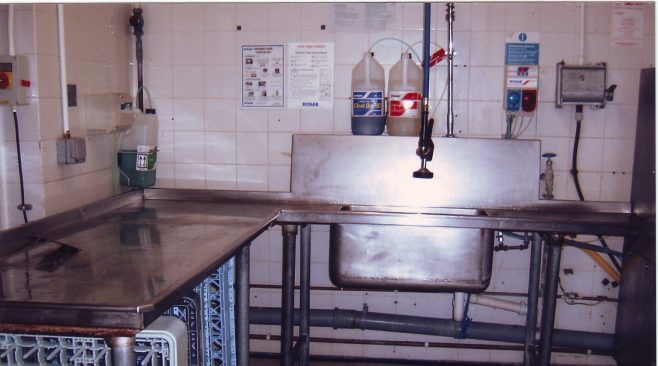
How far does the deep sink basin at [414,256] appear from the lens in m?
2.62

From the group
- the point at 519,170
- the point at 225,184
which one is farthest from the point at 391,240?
the point at 225,184

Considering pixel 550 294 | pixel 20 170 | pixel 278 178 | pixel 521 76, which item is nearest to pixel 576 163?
pixel 521 76

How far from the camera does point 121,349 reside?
4.24 ft

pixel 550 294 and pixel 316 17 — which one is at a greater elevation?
pixel 316 17

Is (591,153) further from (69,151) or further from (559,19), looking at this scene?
(69,151)

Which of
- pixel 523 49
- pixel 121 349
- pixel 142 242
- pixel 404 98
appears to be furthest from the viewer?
pixel 523 49

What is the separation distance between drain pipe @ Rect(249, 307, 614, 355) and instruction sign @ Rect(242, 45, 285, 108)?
41.4 inches

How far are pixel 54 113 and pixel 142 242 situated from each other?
0.80 m

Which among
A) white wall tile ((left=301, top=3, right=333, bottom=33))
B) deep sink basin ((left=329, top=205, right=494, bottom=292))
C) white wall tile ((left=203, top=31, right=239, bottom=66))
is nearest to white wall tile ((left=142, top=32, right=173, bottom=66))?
white wall tile ((left=203, top=31, right=239, bottom=66))

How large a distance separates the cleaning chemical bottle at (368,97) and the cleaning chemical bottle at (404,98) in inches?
1.8

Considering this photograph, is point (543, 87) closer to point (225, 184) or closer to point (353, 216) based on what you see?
point (353, 216)

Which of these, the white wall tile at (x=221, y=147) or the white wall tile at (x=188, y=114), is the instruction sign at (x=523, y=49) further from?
the white wall tile at (x=188, y=114)

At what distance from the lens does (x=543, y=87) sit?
292 centimetres

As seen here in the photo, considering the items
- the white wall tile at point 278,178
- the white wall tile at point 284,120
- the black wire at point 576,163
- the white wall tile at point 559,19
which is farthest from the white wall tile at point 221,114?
the black wire at point 576,163
